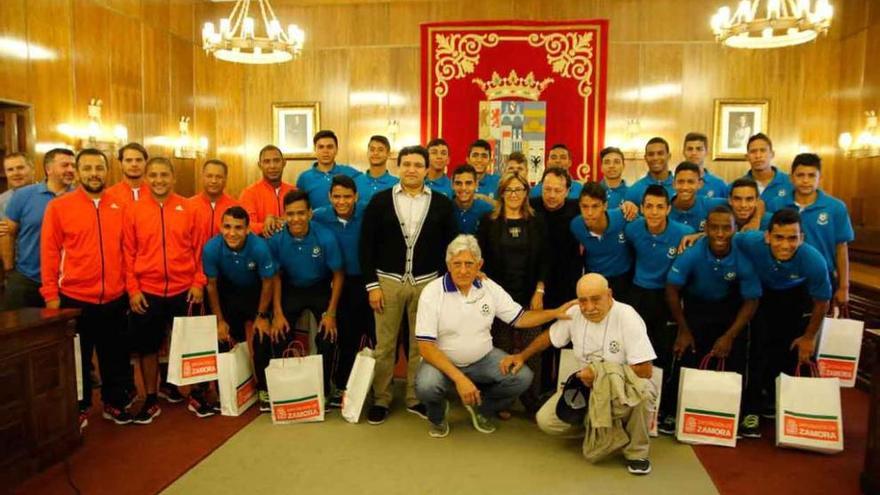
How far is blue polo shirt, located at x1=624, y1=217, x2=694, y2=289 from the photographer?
3.63m

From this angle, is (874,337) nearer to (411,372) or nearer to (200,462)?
(411,372)

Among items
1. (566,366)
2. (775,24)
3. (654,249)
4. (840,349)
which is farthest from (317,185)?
(775,24)

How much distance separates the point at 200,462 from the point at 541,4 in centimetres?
756

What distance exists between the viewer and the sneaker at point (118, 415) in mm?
3719

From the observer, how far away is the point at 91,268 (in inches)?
142

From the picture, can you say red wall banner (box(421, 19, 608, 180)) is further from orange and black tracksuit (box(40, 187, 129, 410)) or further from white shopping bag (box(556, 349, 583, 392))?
orange and black tracksuit (box(40, 187, 129, 410))

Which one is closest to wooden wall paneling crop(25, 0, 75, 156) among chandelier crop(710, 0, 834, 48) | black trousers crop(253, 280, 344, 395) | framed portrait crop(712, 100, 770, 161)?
black trousers crop(253, 280, 344, 395)

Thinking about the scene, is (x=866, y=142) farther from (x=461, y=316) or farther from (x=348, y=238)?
(x=348, y=238)

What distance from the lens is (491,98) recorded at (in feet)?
28.0

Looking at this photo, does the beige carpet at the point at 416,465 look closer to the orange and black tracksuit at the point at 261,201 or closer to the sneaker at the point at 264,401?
the sneaker at the point at 264,401

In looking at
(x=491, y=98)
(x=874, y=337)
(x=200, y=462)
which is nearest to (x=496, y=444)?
(x=200, y=462)

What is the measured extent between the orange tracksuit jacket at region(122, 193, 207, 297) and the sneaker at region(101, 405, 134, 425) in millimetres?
712

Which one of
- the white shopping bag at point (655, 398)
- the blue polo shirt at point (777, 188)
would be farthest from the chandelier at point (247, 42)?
the white shopping bag at point (655, 398)

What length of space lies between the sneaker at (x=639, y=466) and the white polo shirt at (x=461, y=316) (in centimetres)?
97
